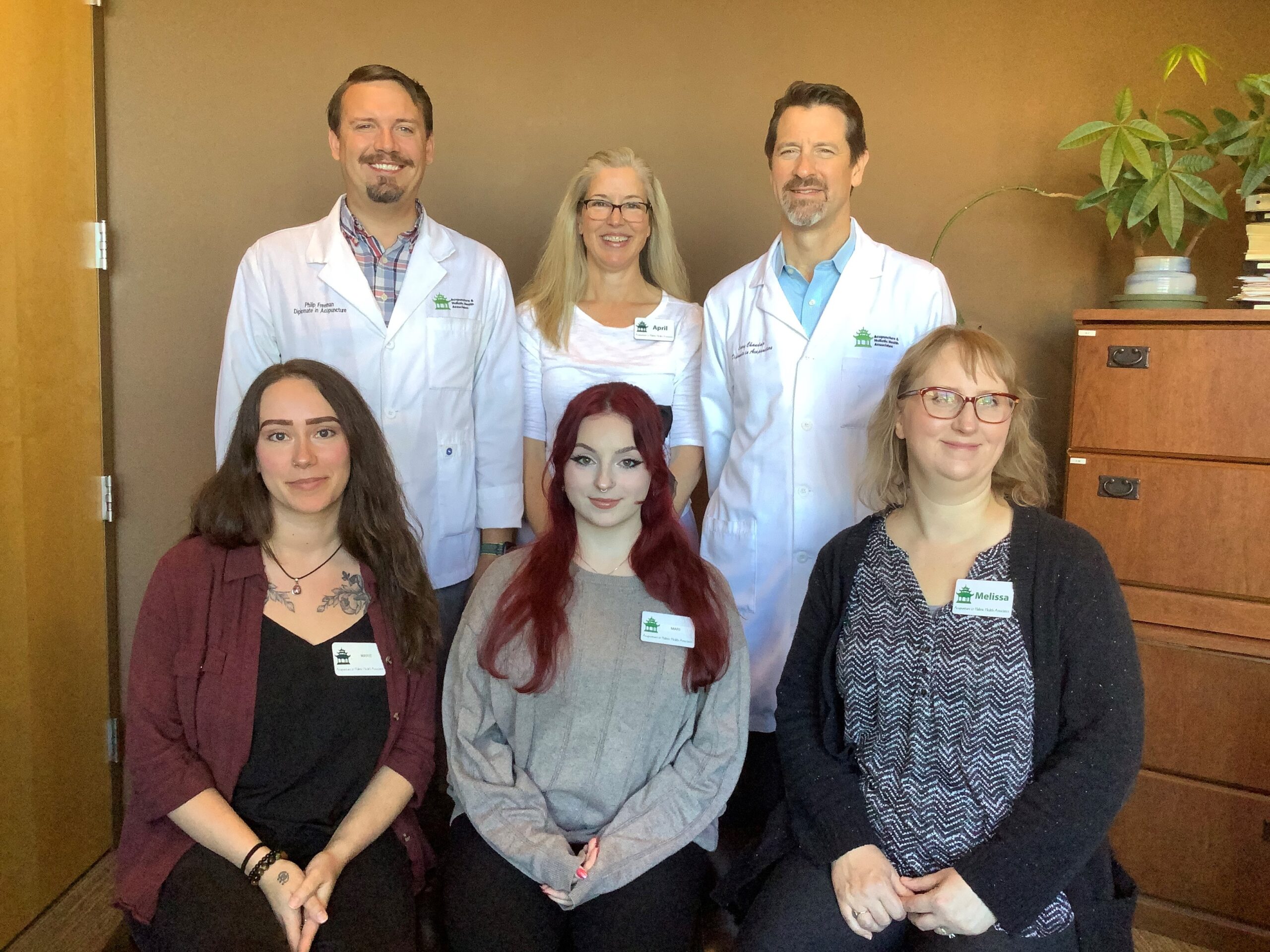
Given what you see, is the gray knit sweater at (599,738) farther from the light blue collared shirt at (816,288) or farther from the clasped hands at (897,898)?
the light blue collared shirt at (816,288)

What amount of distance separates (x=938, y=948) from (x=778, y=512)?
1.06 metres

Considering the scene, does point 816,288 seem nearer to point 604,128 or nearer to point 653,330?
point 653,330

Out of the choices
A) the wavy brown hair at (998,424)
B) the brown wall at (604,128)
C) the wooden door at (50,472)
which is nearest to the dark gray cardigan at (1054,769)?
the wavy brown hair at (998,424)

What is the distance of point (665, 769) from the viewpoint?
169 centimetres

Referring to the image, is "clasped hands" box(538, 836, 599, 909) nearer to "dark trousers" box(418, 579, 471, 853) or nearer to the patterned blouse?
"dark trousers" box(418, 579, 471, 853)

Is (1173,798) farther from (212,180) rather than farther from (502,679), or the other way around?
(212,180)

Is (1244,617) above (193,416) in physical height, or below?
below

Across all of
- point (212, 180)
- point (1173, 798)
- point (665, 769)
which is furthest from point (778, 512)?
point (212, 180)

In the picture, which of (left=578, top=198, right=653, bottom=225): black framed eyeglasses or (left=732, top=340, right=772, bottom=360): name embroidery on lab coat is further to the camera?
(left=578, top=198, right=653, bottom=225): black framed eyeglasses

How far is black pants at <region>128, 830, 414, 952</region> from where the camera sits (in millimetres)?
1499

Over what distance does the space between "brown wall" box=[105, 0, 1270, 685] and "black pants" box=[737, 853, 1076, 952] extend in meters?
1.93

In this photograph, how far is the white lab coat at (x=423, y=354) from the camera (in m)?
2.39

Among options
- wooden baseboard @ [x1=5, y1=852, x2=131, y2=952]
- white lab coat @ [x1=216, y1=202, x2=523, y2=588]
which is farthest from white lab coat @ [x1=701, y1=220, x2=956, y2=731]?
wooden baseboard @ [x1=5, y1=852, x2=131, y2=952]

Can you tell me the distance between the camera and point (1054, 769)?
1.51 m
